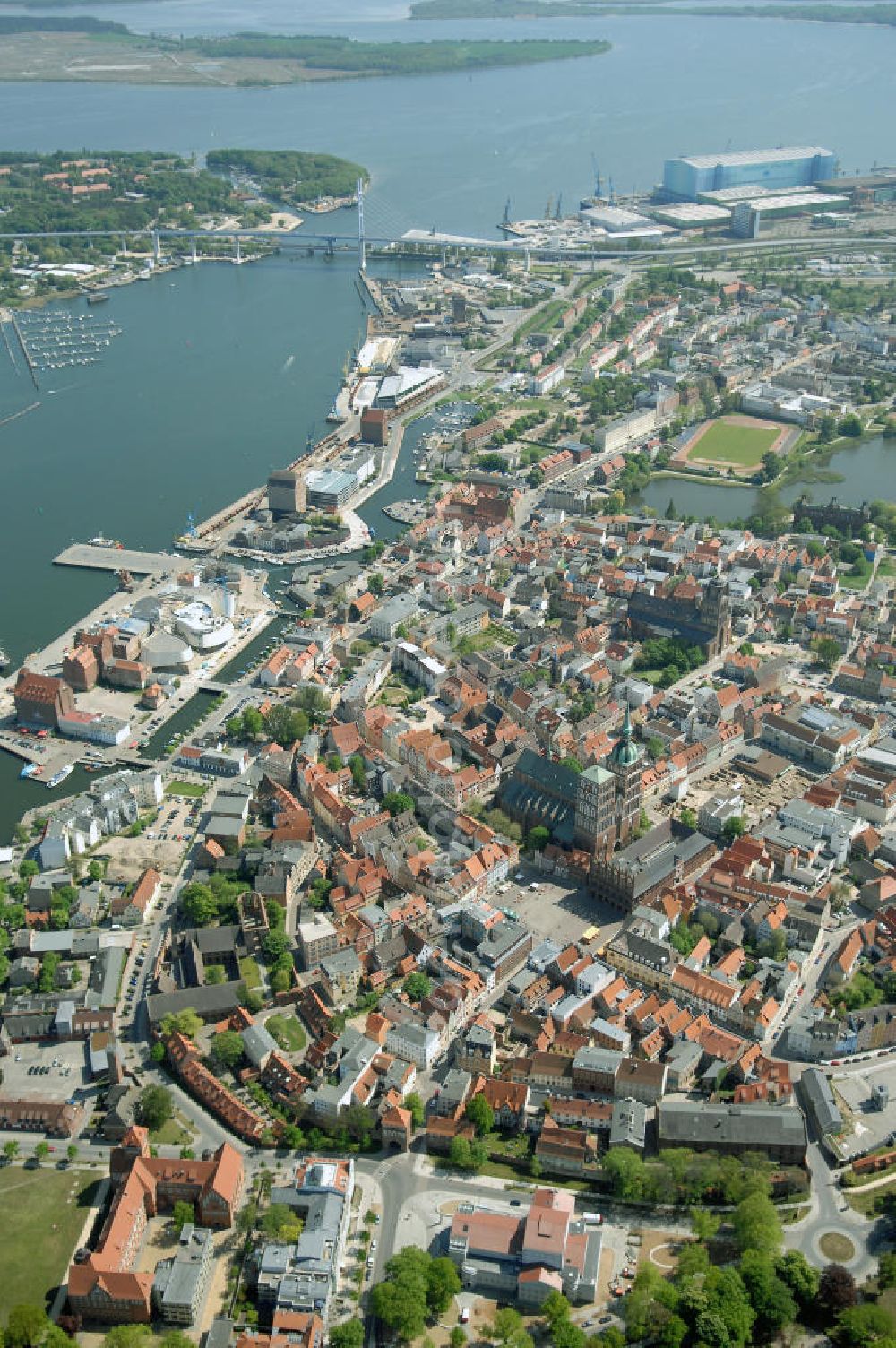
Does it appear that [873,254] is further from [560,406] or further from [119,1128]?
[119,1128]

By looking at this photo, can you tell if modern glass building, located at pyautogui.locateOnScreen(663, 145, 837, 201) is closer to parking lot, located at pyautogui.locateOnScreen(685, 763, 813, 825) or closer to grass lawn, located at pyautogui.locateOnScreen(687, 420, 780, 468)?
grass lawn, located at pyautogui.locateOnScreen(687, 420, 780, 468)

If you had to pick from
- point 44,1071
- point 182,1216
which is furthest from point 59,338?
point 182,1216

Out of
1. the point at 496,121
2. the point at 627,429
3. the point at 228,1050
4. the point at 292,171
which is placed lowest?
the point at 228,1050

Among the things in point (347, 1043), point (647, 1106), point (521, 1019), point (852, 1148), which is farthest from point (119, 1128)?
point (852, 1148)

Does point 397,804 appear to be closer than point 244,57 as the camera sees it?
Yes

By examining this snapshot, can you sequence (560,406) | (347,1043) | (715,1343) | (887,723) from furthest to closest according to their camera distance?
1. (560,406)
2. (887,723)
3. (347,1043)
4. (715,1343)

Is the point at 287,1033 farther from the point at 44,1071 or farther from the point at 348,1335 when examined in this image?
the point at 348,1335

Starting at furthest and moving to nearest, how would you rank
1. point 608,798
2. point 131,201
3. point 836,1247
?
point 131,201 < point 608,798 < point 836,1247
